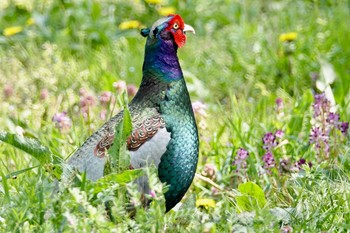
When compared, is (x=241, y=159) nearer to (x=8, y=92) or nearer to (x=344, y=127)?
(x=344, y=127)

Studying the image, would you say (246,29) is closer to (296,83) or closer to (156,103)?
(296,83)

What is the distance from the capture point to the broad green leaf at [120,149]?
331 centimetres

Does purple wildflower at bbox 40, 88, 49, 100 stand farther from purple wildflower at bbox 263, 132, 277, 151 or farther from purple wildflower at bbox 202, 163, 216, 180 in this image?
purple wildflower at bbox 263, 132, 277, 151

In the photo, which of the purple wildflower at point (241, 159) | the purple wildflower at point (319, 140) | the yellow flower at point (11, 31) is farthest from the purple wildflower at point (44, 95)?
the purple wildflower at point (319, 140)

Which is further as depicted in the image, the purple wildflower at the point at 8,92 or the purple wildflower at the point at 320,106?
the purple wildflower at the point at 8,92

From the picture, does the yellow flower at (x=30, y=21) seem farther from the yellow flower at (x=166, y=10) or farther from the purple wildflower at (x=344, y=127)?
the purple wildflower at (x=344, y=127)

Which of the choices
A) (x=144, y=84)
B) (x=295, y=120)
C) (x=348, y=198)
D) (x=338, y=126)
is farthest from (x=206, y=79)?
(x=348, y=198)

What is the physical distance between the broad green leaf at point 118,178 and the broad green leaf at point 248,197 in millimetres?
648

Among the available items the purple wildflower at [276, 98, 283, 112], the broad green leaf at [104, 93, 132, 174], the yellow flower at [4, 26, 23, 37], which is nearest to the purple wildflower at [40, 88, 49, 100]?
the yellow flower at [4, 26, 23, 37]

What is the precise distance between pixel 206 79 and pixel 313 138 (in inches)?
67.7

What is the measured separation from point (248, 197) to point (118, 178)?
Result: 26.4 inches

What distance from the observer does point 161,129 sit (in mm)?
3568

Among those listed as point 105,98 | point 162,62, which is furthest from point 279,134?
point 105,98

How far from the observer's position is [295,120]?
4.57 metres
